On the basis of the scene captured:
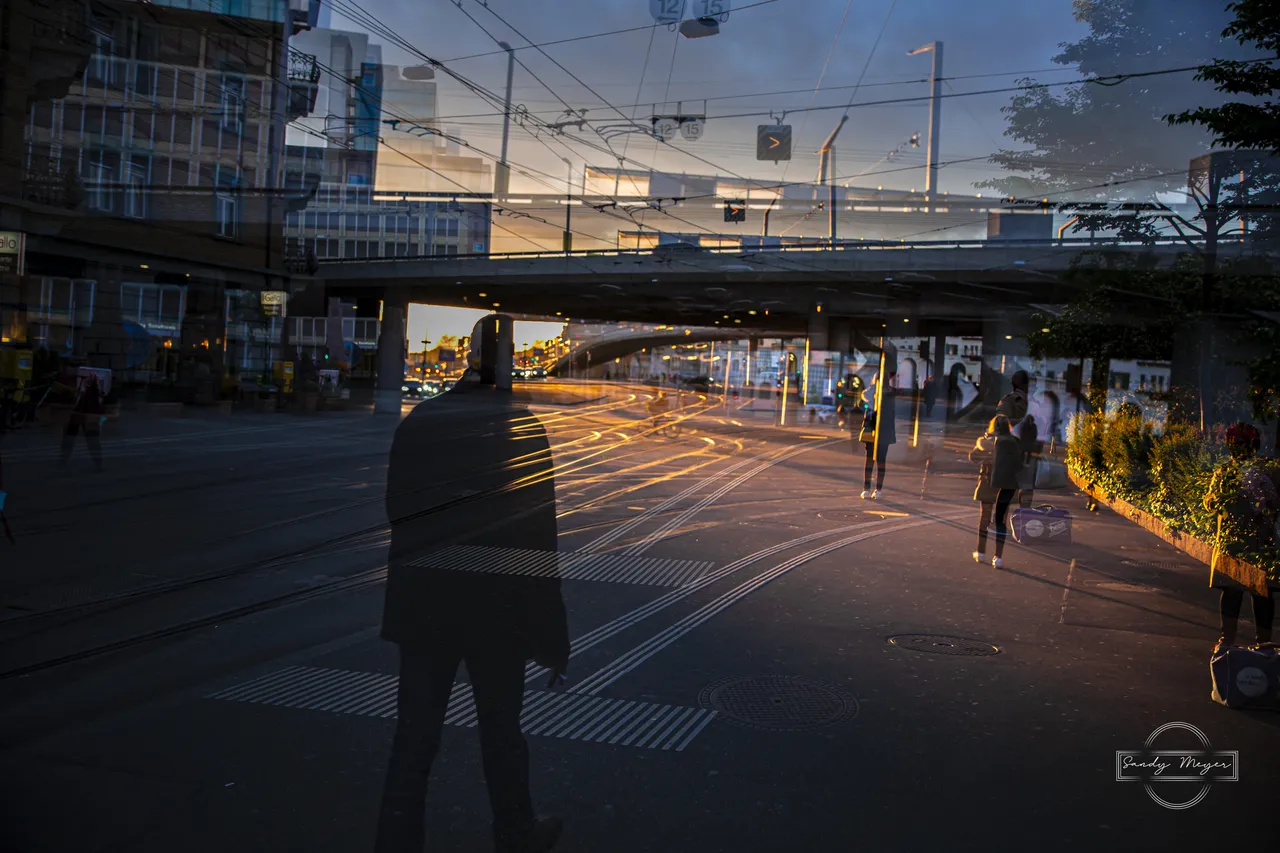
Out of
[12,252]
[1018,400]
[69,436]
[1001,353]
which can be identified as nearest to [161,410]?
[12,252]

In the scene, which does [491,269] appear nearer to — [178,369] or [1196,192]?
[178,369]

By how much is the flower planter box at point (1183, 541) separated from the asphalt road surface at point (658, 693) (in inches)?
9.6

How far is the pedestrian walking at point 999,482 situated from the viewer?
36.3ft

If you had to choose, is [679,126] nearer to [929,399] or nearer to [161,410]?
[161,410]

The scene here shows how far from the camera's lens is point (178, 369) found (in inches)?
1377

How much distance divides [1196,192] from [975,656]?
17818 mm

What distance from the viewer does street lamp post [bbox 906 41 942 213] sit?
26311mm

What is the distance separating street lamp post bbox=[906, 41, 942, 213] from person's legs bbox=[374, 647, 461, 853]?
21280 mm

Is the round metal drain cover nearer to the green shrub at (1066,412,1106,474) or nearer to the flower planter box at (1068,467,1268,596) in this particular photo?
the flower planter box at (1068,467,1268,596)

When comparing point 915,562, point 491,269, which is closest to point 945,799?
point 915,562

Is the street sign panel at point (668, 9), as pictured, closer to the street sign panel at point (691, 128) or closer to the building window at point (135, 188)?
the street sign panel at point (691, 128)

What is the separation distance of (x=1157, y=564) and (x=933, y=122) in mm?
24566

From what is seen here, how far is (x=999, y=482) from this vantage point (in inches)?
438

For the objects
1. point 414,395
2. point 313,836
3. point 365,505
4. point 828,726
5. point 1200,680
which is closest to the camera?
point 313,836
